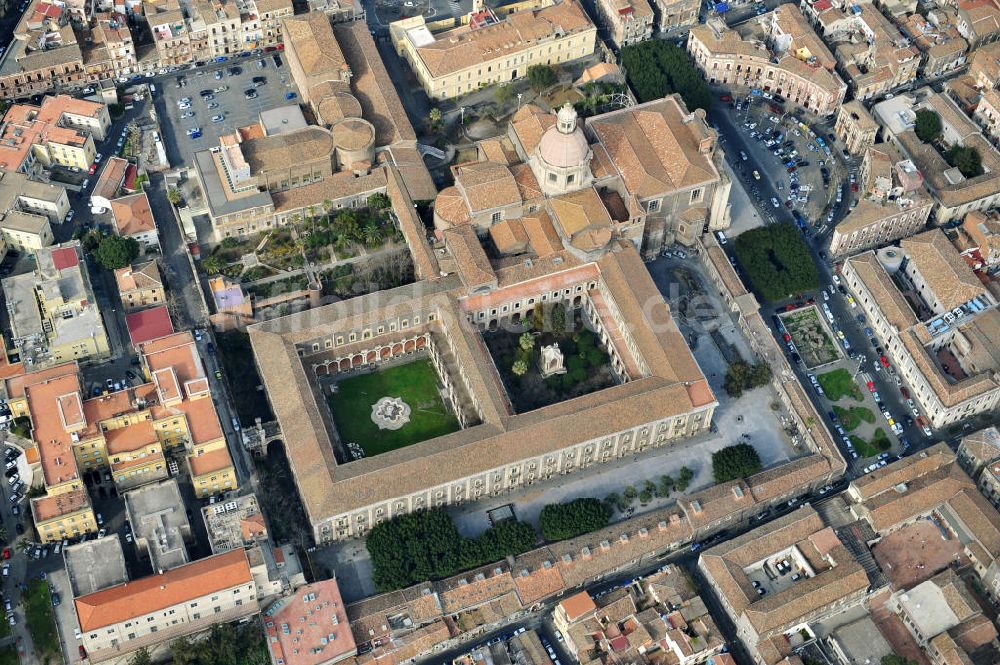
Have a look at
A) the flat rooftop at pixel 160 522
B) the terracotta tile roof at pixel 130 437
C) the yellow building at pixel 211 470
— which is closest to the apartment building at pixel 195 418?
the yellow building at pixel 211 470

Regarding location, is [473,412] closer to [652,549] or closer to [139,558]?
[652,549]

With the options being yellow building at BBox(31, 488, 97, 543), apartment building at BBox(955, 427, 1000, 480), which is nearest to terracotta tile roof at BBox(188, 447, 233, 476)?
yellow building at BBox(31, 488, 97, 543)

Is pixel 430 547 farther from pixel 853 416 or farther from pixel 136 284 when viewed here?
pixel 853 416

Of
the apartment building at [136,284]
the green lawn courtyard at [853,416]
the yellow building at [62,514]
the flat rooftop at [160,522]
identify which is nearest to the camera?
the flat rooftop at [160,522]

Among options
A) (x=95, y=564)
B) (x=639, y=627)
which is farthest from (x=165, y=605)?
(x=639, y=627)

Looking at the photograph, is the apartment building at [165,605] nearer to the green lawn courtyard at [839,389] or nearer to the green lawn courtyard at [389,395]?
the green lawn courtyard at [389,395]

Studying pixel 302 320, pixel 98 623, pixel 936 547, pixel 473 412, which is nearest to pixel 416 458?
pixel 473 412

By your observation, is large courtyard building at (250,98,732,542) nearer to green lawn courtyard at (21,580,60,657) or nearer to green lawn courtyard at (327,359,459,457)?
green lawn courtyard at (327,359,459,457)
